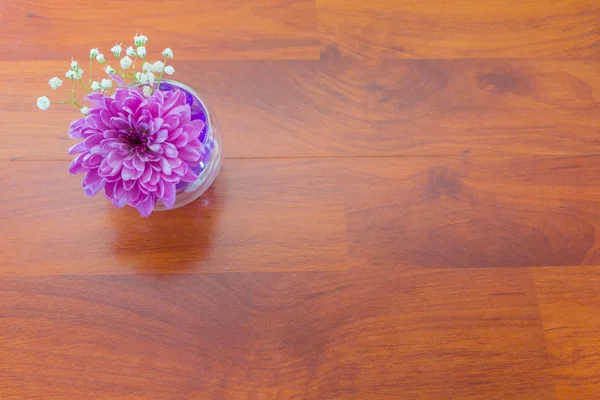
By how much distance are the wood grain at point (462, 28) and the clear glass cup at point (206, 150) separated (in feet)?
0.78

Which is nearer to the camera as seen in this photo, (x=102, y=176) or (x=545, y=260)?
(x=102, y=176)

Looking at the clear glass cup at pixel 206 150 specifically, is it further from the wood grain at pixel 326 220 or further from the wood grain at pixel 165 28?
the wood grain at pixel 165 28

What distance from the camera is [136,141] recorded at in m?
0.50

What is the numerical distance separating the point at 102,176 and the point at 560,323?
21.7 inches

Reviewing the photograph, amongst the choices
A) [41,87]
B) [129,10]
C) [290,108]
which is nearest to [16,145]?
[41,87]

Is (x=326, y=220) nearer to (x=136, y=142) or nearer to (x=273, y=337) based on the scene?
(x=273, y=337)

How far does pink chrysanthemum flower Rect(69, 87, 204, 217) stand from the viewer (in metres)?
0.49

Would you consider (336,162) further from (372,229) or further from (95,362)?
(95,362)

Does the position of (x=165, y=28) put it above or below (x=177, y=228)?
above

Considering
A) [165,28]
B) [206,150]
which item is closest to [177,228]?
[206,150]

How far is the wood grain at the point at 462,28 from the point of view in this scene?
2.44ft

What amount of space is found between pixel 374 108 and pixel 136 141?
34 centimetres

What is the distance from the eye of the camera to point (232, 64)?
72cm

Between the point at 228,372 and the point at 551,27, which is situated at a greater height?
the point at 551,27
